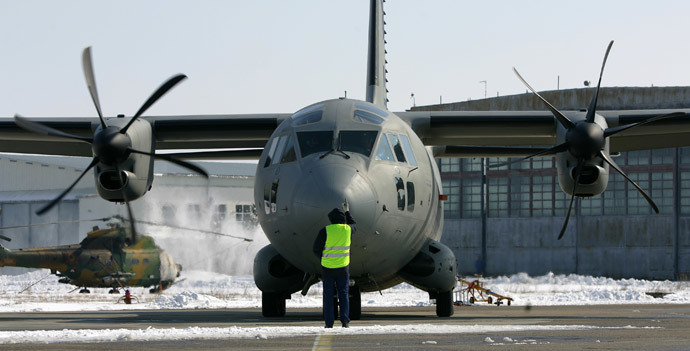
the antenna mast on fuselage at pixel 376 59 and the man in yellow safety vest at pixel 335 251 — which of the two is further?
the antenna mast on fuselage at pixel 376 59

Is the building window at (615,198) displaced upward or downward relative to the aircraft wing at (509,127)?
downward

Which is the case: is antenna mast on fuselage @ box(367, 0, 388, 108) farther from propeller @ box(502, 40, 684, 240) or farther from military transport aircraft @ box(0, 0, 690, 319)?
propeller @ box(502, 40, 684, 240)

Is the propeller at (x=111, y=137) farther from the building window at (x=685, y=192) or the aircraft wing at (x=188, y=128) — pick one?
the building window at (x=685, y=192)

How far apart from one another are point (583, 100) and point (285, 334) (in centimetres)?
4144

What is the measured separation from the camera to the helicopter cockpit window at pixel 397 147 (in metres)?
15.3

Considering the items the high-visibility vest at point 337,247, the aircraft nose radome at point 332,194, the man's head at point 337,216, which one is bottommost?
the high-visibility vest at point 337,247

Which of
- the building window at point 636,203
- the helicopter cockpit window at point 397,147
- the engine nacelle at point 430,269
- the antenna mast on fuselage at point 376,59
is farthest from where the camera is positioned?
the building window at point 636,203

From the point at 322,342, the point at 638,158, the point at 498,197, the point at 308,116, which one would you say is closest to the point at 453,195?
the point at 498,197

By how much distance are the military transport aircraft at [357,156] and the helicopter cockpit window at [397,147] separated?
25mm

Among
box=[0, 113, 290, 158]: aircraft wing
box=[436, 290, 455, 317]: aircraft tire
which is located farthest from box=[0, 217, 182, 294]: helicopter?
box=[436, 290, 455, 317]: aircraft tire

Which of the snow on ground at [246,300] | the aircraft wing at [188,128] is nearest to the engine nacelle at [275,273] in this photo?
the aircraft wing at [188,128]

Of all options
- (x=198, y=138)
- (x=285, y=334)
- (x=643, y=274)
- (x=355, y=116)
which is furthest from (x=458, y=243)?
(x=285, y=334)

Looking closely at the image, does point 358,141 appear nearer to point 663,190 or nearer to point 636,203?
point 663,190

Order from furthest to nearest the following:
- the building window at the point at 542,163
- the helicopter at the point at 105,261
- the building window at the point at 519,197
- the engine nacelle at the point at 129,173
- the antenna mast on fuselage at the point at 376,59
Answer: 1. the building window at the point at 519,197
2. the building window at the point at 542,163
3. the helicopter at the point at 105,261
4. the antenna mast on fuselage at the point at 376,59
5. the engine nacelle at the point at 129,173
